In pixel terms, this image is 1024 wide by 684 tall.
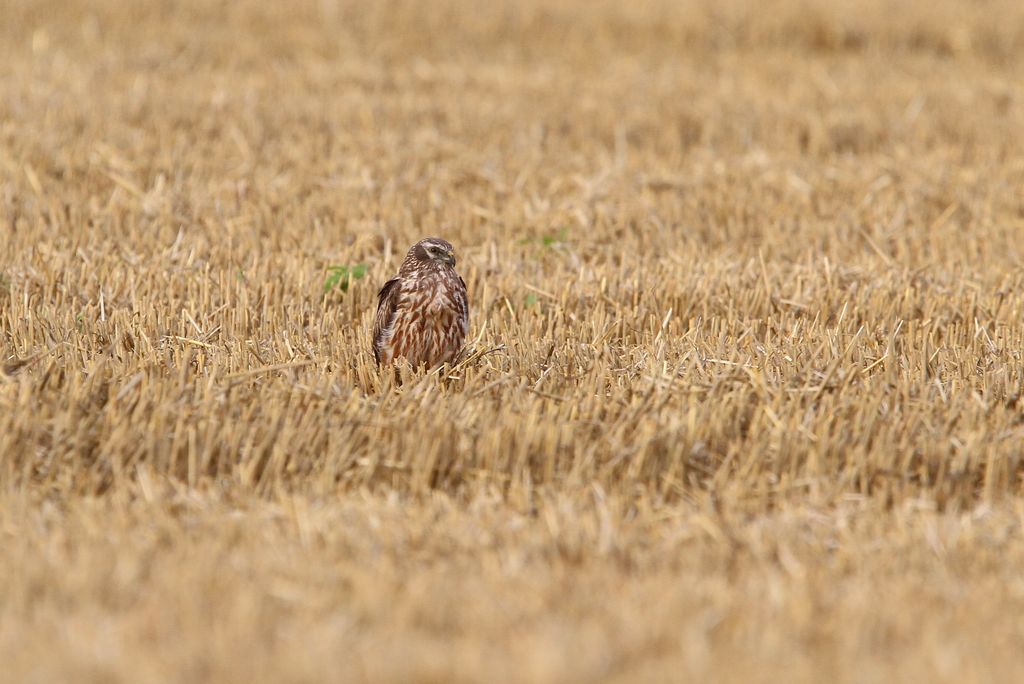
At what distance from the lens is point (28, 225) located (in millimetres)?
10836

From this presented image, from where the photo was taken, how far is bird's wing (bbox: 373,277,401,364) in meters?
7.34

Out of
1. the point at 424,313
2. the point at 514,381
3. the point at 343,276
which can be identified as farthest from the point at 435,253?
the point at 343,276

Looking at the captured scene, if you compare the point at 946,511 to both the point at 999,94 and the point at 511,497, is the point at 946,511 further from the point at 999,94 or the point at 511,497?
the point at 999,94

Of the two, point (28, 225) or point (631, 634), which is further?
point (28, 225)

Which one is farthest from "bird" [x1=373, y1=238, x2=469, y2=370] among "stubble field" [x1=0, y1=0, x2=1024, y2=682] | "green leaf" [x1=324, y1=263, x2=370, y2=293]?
"green leaf" [x1=324, y1=263, x2=370, y2=293]

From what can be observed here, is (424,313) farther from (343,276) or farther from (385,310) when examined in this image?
(343,276)

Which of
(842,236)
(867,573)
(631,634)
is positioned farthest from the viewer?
(842,236)

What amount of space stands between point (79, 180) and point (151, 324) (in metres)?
4.44

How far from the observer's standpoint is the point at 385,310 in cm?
738

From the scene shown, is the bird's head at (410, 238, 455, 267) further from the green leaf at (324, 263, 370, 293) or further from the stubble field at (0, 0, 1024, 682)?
the green leaf at (324, 263, 370, 293)

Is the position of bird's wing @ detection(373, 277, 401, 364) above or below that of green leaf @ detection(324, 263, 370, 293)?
above

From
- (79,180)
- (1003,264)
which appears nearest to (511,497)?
(1003,264)

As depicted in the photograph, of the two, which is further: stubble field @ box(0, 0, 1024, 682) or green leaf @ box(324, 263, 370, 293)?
green leaf @ box(324, 263, 370, 293)

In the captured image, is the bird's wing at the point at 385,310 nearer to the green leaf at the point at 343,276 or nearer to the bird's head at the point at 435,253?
the bird's head at the point at 435,253
